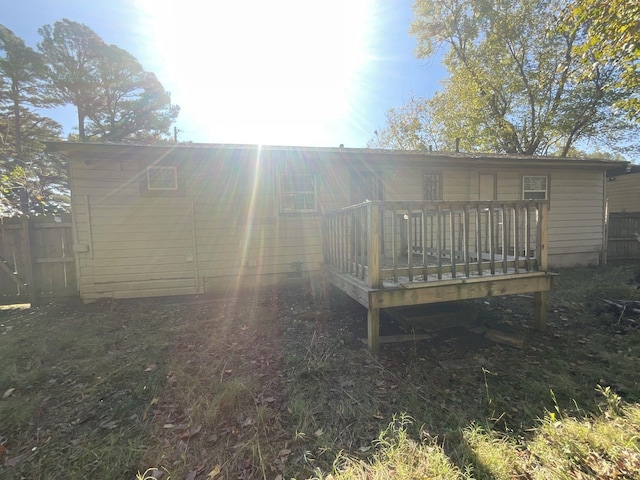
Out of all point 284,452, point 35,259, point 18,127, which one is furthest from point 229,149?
point 18,127

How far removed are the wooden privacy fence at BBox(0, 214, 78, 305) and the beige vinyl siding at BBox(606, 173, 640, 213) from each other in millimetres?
20366

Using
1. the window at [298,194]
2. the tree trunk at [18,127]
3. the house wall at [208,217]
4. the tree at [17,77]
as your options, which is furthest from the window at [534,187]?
the tree trunk at [18,127]

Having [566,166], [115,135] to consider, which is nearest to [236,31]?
[566,166]

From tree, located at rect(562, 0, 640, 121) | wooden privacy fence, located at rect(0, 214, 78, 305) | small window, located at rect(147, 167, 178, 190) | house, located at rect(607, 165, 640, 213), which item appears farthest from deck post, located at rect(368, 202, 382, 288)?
house, located at rect(607, 165, 640, 213)

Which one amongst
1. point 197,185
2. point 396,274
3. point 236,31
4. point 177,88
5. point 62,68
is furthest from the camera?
point 177,88

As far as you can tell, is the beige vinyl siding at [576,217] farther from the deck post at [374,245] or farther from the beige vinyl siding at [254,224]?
the deck post at [374,245]

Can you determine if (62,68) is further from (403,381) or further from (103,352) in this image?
(403,381)

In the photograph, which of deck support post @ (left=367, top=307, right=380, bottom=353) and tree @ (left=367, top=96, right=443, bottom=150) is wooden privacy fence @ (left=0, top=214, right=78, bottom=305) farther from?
tree @ (left=367, top=96, right=443, bottom=150)

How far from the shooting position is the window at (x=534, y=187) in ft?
28.1

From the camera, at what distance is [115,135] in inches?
571

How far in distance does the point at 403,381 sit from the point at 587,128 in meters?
18.2

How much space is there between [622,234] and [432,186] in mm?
7222

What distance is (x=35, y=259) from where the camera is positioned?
231 inches

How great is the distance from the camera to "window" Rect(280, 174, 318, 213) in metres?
7.07
